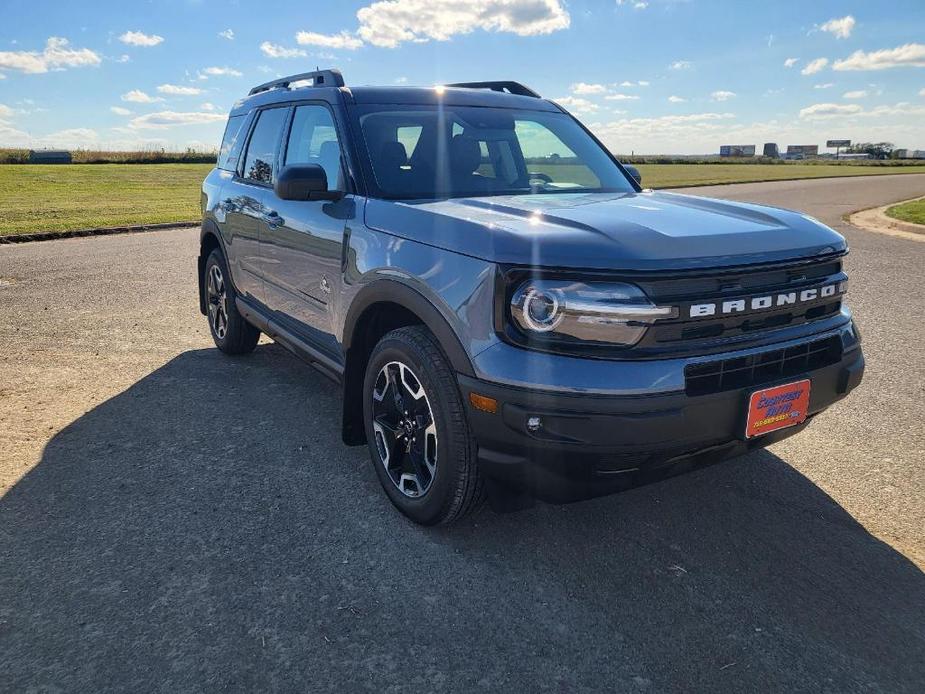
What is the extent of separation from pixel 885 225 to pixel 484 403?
636 inches

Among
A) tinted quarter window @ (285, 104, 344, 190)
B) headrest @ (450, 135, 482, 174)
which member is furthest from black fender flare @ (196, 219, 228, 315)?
headrest @ (450, 135, 482, 174)

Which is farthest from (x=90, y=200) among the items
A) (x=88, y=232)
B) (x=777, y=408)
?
(x=777, y=408)

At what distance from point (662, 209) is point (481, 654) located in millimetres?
2001

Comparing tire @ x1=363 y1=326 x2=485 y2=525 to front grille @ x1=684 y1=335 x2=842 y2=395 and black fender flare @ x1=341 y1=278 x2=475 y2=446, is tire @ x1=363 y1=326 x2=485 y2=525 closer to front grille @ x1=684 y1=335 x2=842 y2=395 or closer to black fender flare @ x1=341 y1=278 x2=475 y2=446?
black fender flare @ x1=341 y1=278 x2=475 y2=446

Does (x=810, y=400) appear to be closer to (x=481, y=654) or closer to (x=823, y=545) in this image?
(x=823, y=545)

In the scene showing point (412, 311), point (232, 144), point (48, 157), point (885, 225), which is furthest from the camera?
point (48, 157)

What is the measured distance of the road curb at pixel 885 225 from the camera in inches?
555

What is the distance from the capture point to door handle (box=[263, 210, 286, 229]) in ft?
14.3

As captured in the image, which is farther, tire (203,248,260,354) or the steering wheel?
tire (203,248,260,354)

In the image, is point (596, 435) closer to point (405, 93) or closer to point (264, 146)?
point (405, 93)

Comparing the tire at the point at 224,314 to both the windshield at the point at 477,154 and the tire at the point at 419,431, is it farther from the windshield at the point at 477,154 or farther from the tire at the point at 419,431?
the tire at the point at 419,431

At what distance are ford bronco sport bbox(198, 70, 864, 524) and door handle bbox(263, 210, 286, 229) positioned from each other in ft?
0.46

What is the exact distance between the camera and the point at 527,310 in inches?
102

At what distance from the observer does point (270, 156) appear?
479 cm
